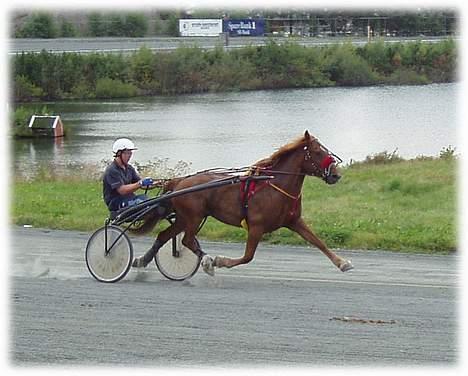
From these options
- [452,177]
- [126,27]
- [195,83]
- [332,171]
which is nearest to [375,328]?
[332,171]

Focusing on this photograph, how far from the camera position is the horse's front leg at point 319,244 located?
938cm

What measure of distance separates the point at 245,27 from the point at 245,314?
3120cm

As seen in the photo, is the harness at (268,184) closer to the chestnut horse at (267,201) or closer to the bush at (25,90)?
the chestnut horse at (267,201)

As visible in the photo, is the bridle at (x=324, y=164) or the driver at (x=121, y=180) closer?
the bridle at (x=324, y=164)

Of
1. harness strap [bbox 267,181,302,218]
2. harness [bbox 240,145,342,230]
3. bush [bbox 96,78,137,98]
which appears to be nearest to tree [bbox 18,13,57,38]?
bush [bbox 96,78,137,98]

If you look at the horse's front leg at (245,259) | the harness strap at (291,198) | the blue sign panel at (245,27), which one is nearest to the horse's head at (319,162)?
the harness strap at (291,198)

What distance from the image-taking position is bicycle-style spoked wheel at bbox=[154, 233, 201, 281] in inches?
389

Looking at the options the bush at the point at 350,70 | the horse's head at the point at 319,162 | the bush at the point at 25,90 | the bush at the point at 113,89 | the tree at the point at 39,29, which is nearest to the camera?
the horse's head at the point at 319,162

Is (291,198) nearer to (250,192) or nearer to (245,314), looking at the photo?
(250,192)

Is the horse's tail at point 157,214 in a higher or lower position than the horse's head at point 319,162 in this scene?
lower

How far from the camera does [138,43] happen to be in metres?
39.9

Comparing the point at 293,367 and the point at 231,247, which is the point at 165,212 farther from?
the point at 293,367

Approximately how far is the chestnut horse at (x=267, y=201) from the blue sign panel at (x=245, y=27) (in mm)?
23888

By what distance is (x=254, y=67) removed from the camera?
152 ft
